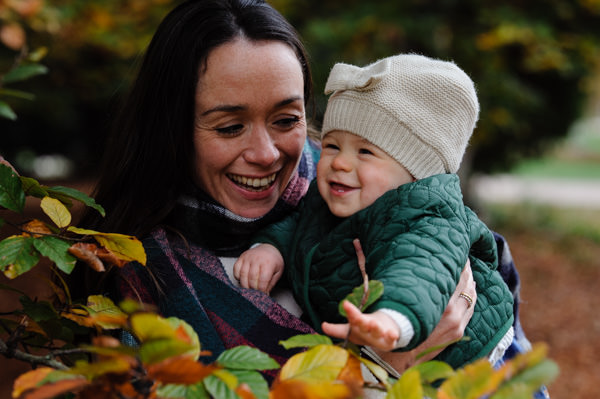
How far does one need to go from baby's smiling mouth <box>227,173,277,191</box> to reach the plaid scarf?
4.0 inches

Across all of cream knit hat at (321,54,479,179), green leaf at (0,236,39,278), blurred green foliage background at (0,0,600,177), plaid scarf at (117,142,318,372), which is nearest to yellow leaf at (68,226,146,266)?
green leaf at (0,236,39,278)

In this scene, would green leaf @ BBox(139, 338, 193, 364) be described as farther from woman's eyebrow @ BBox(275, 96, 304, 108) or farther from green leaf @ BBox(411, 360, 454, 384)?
woman's eyebrow @ BBox(275, 96, 304, 108)

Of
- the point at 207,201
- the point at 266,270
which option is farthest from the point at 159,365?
the point at 207,201

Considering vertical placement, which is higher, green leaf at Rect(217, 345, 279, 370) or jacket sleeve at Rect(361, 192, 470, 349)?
jacket sleeve at Rect(361, 192, 470, 349)

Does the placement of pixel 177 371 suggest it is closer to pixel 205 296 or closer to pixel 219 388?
pixel 219 388

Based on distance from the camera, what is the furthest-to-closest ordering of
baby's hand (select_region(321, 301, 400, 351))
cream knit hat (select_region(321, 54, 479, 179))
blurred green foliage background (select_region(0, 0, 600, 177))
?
blurred green foliage background (select_region(0, 0, 600, 177))
cream knit hat (select_region(321, 54, 479, 179))
baby's hand (select_region(321, 301, 400, 351))

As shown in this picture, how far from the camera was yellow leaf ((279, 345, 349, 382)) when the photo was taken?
35.1 inches

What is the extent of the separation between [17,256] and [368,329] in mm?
665

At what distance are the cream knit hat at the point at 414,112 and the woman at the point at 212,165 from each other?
0.25 meters

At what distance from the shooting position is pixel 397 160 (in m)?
1.63

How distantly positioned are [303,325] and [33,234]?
738 mm

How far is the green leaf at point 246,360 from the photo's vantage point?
94 cm

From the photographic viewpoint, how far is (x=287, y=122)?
1.85 m

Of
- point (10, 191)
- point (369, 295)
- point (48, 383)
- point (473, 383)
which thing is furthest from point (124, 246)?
point (473, 383)
